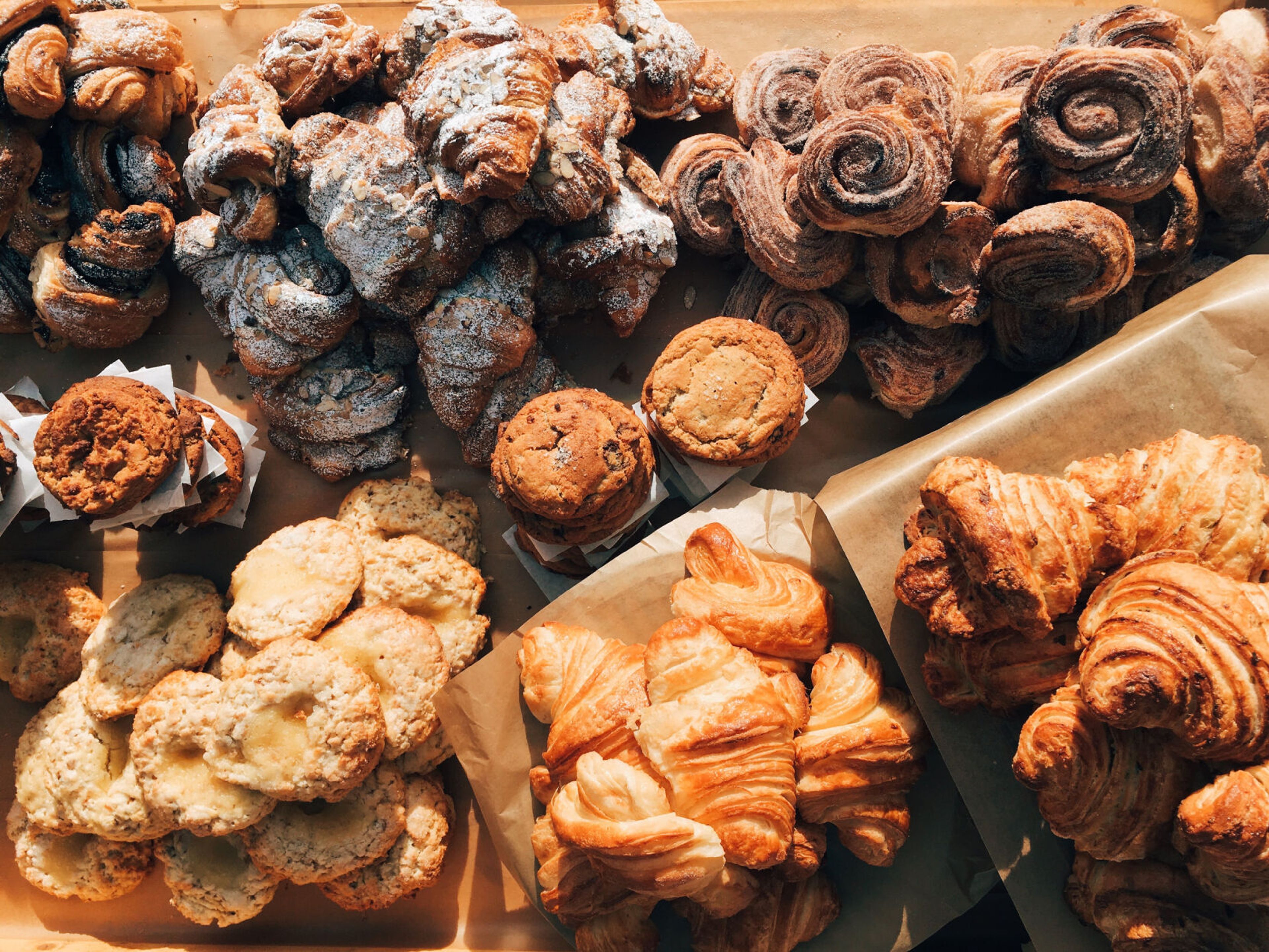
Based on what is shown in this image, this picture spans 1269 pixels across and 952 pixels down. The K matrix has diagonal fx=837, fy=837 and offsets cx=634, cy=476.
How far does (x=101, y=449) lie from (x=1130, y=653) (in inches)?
113

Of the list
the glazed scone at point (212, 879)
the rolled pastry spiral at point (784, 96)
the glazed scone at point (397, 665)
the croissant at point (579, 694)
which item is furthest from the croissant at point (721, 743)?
the rolled pastry spiral at point (784, 96)

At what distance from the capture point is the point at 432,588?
9.84ft

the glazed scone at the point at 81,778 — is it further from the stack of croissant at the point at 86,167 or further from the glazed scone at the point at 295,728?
the stack of croissant at the point at 86,167

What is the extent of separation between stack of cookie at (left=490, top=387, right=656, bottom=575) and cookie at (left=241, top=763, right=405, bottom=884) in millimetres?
1037

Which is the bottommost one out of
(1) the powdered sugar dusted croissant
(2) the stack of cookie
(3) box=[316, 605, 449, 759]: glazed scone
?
(3) box=[316, 605, 449, 759]: glazed scone

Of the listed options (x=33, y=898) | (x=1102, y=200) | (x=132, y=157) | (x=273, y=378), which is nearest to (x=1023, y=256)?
(x=1102, y=200)

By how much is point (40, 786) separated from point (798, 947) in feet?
8.71

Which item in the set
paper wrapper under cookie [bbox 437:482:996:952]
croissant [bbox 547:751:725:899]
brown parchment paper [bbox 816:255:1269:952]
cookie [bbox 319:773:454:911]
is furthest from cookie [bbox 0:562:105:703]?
brown parchment paper [bbox 816:255:1269:952]

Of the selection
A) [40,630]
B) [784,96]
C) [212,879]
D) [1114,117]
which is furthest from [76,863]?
[1114,117]

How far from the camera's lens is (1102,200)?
2582mm

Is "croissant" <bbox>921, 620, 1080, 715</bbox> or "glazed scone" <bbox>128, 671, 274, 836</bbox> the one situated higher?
"croissant" <bbox>921, 620, 1080, 715</bbox>

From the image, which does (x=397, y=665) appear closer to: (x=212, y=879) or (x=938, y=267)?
(x=212, y=879)

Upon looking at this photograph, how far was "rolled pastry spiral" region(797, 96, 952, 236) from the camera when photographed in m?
2.48

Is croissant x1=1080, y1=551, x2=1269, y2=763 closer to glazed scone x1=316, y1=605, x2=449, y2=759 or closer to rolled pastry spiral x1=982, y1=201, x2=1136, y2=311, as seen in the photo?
rolled pastry spiral x1=982, y1=201, x2=1136, y2=311
